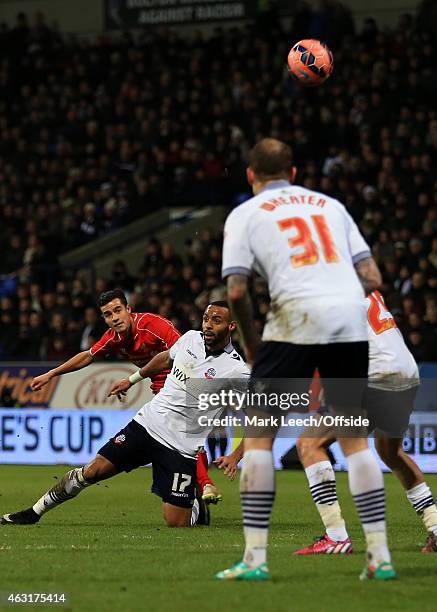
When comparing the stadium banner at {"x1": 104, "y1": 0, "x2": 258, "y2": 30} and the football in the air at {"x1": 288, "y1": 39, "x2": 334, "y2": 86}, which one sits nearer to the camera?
the football in the air at {"x1": 288, "y1": 39, "x2": 334, "y2": 86}

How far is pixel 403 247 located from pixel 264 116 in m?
6.11

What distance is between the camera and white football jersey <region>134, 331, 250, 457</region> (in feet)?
32.7

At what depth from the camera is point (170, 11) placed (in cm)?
2831

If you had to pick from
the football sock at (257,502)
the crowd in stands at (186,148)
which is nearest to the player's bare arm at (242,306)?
the football sock at (257,502)

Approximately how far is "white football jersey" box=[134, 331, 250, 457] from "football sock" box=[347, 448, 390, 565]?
3.70 m

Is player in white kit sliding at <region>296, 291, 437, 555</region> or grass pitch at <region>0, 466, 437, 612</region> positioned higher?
player in white kit sliding at <region>296, 291, 437, 555</region>

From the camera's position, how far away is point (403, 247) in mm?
19359

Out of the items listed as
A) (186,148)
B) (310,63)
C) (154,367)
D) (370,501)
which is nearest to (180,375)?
(154,367)

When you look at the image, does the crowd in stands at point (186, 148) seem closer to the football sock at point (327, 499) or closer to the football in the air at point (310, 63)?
the football in the air at point (310, 63)

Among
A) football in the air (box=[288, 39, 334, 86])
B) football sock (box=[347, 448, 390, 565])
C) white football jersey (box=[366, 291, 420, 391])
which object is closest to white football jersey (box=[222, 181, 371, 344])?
football sock (box=[347, 448, 390, 565])

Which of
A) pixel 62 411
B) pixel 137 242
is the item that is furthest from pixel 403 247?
pixel 137 242

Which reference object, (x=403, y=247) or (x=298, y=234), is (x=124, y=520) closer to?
(x=298, y=234)

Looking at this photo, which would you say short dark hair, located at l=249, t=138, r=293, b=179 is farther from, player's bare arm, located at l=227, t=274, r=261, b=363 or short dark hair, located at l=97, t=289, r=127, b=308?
short dark hair, located at l=97, t=289, r=127, b=308

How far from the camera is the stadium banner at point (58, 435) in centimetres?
1741
